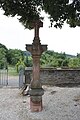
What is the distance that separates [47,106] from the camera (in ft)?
39.9

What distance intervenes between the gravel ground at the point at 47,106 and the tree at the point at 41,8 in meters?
2.79

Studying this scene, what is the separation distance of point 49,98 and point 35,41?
10.8 ft

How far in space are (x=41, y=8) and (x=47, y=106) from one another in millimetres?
3436

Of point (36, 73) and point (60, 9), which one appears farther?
point (36, 73)

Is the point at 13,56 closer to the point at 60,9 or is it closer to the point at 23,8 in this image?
the point at 23,8

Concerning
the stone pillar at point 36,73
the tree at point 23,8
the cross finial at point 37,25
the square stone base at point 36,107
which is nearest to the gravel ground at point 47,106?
the square stone base at point 36,107

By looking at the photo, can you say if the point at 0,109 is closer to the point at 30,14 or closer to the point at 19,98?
the point at 19,98

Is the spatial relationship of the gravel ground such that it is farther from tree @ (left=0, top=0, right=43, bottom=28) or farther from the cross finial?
tree @ (left=0, top=0, right=43, bottom=28)

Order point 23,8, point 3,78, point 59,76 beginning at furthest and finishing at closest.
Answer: point 3,78 → point 59,76 → point 23,8

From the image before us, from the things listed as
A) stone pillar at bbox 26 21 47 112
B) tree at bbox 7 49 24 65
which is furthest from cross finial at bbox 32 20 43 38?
tree at bbox 7 49 24 65

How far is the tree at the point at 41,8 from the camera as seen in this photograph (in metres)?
10.1

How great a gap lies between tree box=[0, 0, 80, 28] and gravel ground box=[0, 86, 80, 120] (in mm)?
2790

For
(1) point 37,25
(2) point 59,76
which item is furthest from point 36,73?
(2) point 59,76

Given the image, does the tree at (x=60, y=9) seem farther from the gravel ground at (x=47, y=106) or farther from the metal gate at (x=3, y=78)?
the metal gate at (x=3, y=78)
